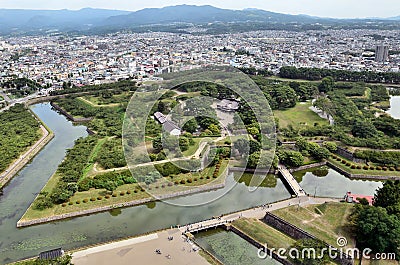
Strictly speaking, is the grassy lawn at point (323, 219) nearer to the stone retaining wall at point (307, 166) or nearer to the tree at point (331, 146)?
the stone retaining wall at point (307, 166)

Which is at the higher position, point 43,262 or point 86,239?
point 43,262

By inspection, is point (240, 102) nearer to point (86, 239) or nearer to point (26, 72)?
point (86, 239)

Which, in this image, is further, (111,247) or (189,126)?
(189,126)

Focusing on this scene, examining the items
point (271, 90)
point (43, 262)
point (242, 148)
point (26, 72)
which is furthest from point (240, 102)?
point (26, 72)

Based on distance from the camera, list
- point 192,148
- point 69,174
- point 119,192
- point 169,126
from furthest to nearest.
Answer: point 169,126 → point 192,148 → point 69,174 → point 119,192

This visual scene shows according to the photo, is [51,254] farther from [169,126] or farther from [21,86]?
[21,86]

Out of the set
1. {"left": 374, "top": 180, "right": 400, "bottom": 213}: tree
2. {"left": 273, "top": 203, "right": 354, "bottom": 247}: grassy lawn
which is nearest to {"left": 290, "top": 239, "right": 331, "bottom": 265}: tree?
Answer: {"left": 273, "top": 203, "right": 354, "bottom": 247}: grassy lawn

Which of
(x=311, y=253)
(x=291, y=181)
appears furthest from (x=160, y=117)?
(x=311, y=253)

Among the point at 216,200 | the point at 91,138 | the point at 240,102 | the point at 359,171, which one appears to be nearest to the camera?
the point at 216,200
